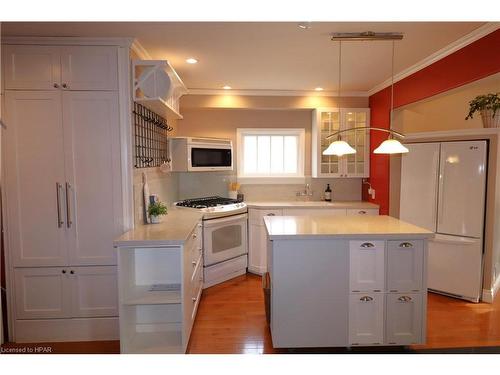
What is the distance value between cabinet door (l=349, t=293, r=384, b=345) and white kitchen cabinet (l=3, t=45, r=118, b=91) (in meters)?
2.42

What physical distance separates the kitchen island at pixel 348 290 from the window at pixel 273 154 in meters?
2.42

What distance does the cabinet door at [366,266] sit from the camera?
2135 millimetres

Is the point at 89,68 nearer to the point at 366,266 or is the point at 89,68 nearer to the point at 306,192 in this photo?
the point at 366,266

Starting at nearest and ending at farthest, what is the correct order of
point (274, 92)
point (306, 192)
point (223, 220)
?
point (223, 220)
point (274, 92)
point (306, 192)

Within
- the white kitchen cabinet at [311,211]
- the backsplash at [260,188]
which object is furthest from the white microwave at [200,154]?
the white kitchen cabinet at [311,211]

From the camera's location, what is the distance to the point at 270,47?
2.60 m

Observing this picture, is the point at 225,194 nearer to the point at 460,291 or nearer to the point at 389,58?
the point at 389,58

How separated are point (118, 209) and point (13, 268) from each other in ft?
3.04

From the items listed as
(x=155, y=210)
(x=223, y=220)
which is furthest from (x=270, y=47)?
(x=223, y=220)

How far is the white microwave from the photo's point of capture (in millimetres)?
3686

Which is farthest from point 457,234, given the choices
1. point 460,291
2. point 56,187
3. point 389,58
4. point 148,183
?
point 56,187

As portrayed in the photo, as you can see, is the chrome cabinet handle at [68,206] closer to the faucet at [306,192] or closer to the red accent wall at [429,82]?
the faucet at [306,192]

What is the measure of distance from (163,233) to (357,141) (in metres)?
3.05

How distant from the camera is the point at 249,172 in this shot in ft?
15.0
